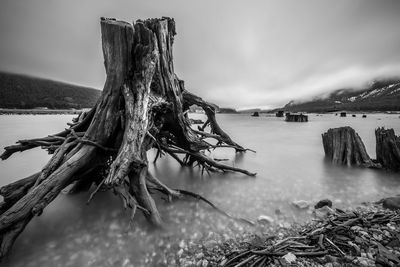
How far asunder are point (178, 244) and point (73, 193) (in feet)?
9.97

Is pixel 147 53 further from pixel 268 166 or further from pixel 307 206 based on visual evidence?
pixel 268 166

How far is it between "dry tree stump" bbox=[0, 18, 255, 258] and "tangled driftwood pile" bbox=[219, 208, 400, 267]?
5.21 feet

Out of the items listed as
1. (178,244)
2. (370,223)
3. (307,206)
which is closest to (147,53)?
(178,244)

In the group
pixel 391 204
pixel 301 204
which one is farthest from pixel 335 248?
pixel 391 204

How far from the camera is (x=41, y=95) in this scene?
94.2m

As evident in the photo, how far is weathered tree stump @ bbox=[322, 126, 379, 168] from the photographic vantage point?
6.25 metres

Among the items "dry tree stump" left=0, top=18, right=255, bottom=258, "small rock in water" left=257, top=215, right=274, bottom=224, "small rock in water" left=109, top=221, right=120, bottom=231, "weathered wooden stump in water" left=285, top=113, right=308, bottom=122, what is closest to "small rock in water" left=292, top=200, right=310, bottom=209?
"small rock in water" left=257, top=215, right=274, bottom=224

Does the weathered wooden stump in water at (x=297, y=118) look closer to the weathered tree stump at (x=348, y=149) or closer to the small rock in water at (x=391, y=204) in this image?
the weathered tree stump at (x=348, y=149)

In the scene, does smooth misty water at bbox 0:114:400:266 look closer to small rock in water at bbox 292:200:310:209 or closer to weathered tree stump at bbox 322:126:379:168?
small rock in water at bbox 292:200:310:209

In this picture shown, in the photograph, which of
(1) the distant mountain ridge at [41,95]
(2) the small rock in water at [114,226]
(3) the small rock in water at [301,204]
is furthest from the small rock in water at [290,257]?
(1) the distant mountain ridge at [41,95]

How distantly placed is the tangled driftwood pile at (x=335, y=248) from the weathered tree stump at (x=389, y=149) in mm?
3948

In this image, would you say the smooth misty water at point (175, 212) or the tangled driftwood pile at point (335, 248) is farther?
the smooth misty water at point (175, 212)

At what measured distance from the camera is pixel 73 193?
4.25m

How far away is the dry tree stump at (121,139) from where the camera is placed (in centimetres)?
271
